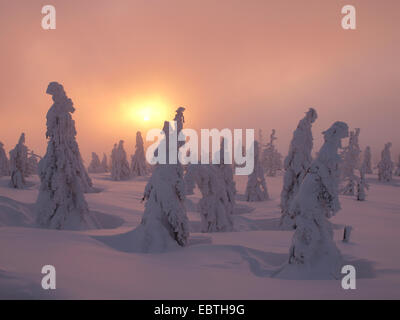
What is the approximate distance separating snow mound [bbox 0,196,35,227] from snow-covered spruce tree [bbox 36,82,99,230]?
3684 millimetres

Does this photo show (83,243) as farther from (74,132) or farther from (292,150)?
(292,150)

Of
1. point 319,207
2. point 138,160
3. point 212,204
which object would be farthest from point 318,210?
point 138,160

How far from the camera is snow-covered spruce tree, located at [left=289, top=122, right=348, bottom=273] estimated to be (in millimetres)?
9570

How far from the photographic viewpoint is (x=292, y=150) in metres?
21.1

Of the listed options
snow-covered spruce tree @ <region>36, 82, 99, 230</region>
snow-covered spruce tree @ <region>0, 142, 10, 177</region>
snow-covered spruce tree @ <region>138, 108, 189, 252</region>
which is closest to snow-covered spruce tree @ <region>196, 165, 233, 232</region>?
snow-covered spruce tree @ <region>138, 108, 189, 252</region>

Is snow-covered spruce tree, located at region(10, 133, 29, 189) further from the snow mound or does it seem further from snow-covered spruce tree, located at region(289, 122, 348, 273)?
snow-covered spruce tree, located at region(289, 122, 348, 273)

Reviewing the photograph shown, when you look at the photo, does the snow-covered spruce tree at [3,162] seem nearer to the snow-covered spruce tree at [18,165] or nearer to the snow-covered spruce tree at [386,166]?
the snow-covered spruce tree at [18,165]

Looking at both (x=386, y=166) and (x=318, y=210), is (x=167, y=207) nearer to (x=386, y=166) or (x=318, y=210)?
(x=318, y=210)

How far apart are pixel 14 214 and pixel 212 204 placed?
656 inches

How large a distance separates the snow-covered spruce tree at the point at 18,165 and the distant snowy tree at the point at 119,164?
2106 cm

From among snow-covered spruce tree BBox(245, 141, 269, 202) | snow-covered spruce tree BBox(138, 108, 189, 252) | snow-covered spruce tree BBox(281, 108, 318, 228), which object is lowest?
snow-covered spruce tree BBox(245, 141, 269, 202)

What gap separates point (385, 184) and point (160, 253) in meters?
63.5

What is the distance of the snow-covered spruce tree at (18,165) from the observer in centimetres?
3014

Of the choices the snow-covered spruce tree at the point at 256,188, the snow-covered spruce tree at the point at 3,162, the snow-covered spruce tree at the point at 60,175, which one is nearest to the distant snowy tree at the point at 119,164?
the snow-covered spruce tree at the point at 3,162
